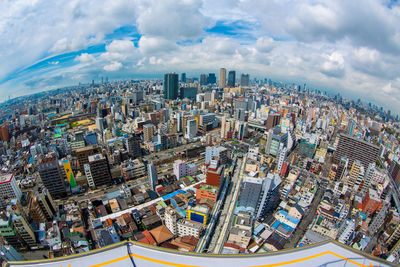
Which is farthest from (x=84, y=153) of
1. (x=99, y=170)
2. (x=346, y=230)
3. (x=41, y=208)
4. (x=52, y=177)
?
(x=346, y=230)

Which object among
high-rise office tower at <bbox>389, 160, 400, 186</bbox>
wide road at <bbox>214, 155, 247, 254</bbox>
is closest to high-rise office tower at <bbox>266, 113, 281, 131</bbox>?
wide road at <bbox>214, 155, 247, 254</bbox>

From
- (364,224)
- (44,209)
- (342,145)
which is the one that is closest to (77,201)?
(44,209)

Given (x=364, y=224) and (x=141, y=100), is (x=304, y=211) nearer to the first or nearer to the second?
(x=364, y=224)

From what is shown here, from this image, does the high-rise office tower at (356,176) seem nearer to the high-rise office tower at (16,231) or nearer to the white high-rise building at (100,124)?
the high-rise office tower at (16,231)

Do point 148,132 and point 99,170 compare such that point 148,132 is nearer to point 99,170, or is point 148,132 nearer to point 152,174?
point 99,170

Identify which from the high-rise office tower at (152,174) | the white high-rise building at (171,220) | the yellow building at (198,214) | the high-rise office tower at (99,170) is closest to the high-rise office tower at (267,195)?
the yellow building at (198,214)

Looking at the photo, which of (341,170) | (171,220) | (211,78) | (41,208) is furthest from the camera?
(211,78)
